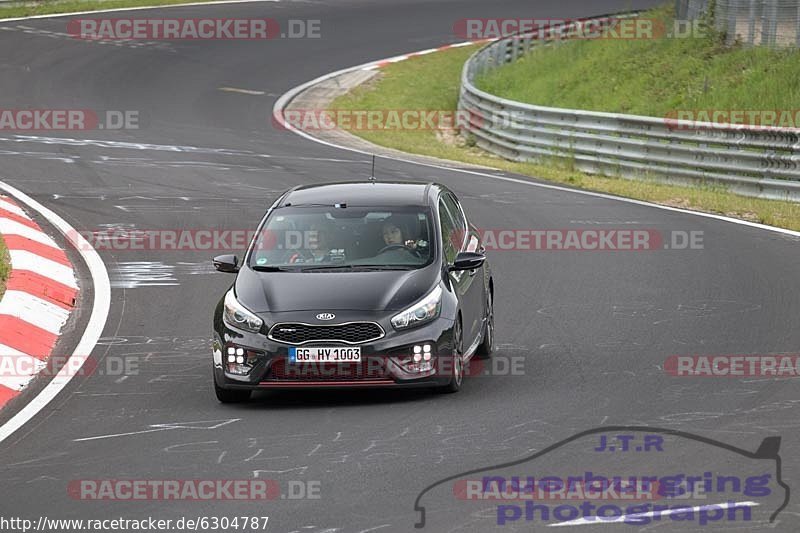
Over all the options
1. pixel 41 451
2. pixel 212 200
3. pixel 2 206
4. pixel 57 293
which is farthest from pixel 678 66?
pixel 41 451

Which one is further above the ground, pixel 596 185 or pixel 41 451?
pixel 41 451

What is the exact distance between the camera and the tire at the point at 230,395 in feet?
34.9

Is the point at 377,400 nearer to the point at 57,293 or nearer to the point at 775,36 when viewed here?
the point at 57,293

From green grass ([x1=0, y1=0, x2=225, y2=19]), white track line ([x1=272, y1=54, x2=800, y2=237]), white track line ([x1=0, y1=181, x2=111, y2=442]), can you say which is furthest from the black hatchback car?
green grass ([x1=0, y1=0, x2=225, y2=19])

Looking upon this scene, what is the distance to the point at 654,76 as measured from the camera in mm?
31031

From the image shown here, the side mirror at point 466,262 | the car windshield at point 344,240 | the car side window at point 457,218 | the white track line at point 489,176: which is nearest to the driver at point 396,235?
the car windshield at point 344,240

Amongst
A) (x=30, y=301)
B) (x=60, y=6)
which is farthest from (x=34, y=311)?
(x=60, y=6)

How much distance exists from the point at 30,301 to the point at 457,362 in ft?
16.6

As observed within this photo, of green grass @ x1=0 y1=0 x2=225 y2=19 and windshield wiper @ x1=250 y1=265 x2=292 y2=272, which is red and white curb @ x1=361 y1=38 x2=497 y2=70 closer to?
green grass @ x1=0 y1=0 x2=225 y2=19

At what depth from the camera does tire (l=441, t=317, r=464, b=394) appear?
10688mm

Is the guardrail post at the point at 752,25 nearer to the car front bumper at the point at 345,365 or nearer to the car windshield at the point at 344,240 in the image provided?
the car windshield at the point at 344,240

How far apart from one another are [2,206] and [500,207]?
6741mm

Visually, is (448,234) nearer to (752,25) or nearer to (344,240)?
(344,240)

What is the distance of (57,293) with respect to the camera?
47.7ft
